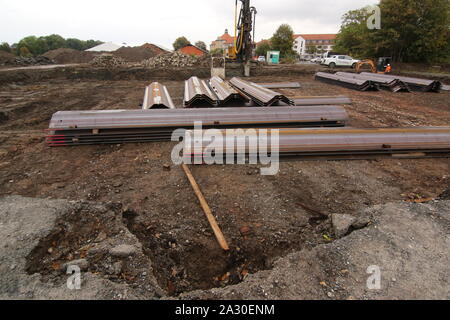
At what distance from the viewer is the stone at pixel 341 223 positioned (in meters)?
3.41

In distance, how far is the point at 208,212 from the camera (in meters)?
3.79

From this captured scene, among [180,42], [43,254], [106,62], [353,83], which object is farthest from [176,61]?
[180,42]

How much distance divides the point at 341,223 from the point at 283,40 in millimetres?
54032

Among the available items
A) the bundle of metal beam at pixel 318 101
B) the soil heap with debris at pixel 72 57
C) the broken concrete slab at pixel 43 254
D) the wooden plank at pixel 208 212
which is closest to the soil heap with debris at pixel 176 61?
the bundle of metal beam at pixel 318 101

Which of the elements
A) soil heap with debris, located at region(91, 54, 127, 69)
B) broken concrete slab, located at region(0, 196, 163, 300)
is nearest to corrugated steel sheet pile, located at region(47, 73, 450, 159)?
broken concrete slab, located at region(0, 196, 163, 300)

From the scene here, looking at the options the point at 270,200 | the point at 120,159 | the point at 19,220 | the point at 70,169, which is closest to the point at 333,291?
the point at 270,200

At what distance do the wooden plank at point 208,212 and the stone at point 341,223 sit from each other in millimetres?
1604

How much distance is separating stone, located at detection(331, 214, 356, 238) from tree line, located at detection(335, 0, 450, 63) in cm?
2929

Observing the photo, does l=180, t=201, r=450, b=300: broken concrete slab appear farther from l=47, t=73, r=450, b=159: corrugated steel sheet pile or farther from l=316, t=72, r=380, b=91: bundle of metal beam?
l=316, t=72, r=380, b=91: bundle of metal beam

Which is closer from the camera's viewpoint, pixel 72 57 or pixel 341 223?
pixel 341 223

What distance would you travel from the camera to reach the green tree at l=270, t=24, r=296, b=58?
1958 inches

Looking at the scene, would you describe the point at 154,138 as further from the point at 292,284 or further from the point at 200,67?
the point at 200,67

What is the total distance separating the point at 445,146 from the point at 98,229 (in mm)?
7770

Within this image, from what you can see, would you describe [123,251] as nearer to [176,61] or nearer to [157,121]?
[157,121]
